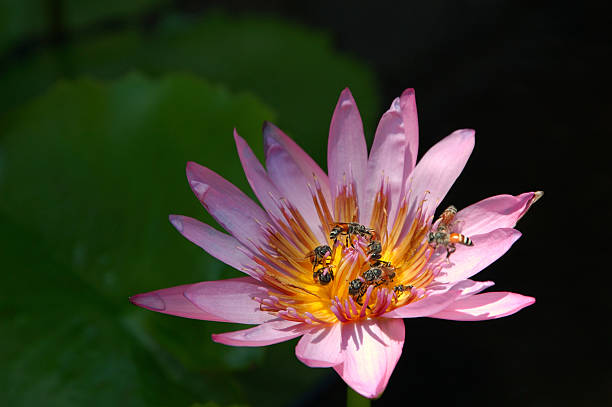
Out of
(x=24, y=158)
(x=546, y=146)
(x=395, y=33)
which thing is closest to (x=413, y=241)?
(x=24, y=158)

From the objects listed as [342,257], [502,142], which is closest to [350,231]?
[342,257]

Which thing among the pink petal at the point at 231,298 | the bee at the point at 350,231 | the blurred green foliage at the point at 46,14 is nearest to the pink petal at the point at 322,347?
the pink petal at the point at 231,298

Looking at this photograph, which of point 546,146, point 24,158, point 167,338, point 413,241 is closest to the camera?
point 413,241

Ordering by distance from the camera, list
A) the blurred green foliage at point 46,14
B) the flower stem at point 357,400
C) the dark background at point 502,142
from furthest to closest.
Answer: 1. the blurred green foliage at point 46,14
2. the dark background at point 502,142
3. the flower stem at point 357,400

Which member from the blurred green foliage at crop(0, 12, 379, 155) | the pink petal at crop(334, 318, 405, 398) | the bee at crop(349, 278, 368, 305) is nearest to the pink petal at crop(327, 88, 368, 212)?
the bee at crop(349, 278, 368, 305)

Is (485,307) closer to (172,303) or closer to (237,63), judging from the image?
(172,303)

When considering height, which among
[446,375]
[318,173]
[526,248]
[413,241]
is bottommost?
[446,375]

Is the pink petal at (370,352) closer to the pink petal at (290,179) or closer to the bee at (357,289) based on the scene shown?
the bee at (357,289)

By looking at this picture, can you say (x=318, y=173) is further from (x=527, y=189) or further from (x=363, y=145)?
(x=527, y=189)
